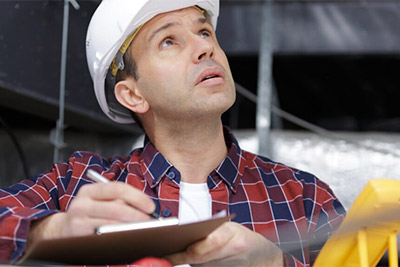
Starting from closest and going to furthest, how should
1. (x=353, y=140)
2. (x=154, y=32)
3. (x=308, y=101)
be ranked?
(x=154, y=32)
(x=353, y=140)
(x=308, y=101)

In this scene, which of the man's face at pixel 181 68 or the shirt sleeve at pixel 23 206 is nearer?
the shirt sleeve at pixel 23 206

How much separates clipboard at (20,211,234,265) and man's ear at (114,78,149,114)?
633mm

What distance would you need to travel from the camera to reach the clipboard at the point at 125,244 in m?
0.77


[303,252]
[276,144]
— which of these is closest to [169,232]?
[303,252]

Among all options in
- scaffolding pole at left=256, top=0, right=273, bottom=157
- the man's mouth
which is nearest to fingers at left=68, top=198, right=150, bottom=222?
the man's mouth

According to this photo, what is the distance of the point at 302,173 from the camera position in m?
Answer: 1.50

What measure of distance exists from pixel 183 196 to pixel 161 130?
7.1 inches

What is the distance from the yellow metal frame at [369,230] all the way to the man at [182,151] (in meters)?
0.32

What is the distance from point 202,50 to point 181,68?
6 centimetres

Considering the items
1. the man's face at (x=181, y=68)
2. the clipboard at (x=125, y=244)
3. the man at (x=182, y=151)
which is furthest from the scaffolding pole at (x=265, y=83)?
the clipboard at (x=125, y=244)

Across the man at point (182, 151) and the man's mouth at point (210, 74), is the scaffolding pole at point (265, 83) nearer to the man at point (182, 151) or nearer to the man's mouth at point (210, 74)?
the man at point (182, 151)

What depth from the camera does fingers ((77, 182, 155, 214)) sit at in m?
0.82

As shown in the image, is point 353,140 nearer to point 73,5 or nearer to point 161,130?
point 161,130

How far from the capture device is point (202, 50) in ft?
4.55
